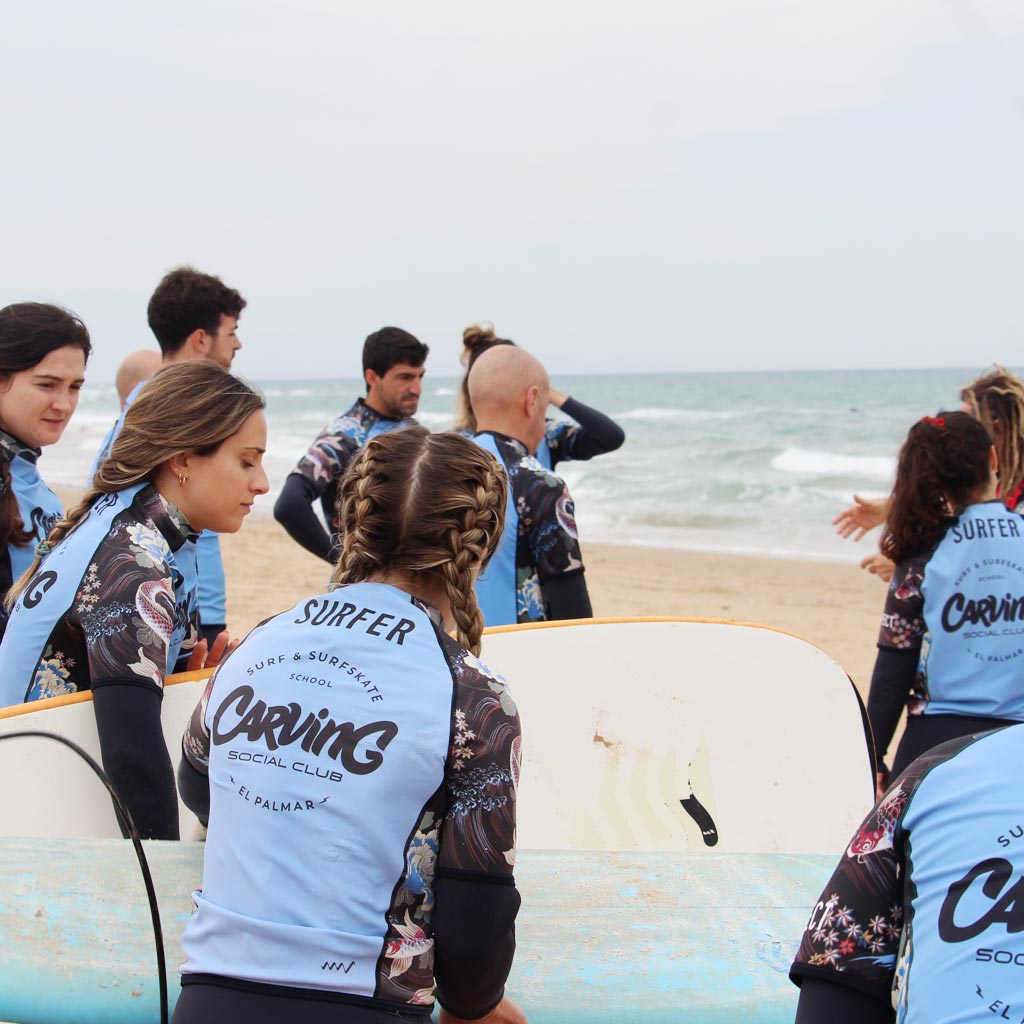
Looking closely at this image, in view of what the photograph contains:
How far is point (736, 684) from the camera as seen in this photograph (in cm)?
296

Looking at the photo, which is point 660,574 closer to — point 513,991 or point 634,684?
point 634,684

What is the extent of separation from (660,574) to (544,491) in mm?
7919

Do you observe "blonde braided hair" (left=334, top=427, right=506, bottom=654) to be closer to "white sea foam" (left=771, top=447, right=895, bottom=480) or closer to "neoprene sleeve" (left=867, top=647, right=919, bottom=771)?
"neoprene sleeve" (left=867, top=647, right=919, bottom=771)

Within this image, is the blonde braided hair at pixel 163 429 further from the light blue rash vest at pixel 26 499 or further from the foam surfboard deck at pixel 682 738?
the foam surfboard deck at pixel 682 738

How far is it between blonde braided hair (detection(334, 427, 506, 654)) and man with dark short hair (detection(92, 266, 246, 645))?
200 centimetres

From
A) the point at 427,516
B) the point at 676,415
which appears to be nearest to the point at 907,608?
the point at 427,516

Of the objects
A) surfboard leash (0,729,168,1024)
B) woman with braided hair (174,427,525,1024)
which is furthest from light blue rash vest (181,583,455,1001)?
surfboard leash (0,729,168,1024)

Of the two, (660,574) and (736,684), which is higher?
(736,684)

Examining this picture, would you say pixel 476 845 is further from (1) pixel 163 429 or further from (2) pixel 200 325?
(2) pixel 200 325

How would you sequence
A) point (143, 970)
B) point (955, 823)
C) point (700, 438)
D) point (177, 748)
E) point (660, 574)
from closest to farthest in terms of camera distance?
point (955, 823) → point (143, 970) → point (177, 748) → point (660, 574) → point (700, 438)

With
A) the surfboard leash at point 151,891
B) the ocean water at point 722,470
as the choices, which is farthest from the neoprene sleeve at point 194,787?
the ocean water at point 722,470

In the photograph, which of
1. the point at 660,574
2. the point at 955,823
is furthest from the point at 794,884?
the point at 660,574

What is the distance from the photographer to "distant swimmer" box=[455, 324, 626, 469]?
3693mm

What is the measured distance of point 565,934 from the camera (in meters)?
1.75
